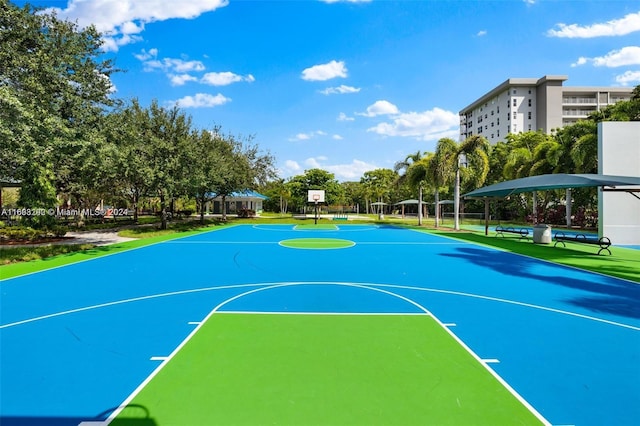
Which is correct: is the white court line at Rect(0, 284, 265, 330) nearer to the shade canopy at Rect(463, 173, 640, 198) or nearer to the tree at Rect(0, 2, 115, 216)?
the tree at Rect(0, 2, 115, 216)

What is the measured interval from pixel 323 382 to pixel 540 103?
274 ft

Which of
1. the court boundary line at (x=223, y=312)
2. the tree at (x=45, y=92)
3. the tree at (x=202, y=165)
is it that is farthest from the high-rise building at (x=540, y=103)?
the court boundary line at (x=223, y=312)

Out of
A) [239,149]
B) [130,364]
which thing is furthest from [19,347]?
[239,149]

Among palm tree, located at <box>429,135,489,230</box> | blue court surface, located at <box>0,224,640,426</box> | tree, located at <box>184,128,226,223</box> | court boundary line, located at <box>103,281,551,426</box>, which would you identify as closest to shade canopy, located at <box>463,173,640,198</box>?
palm tree, located at <box>429,135,489,230</box>

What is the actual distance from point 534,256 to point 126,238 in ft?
80.7

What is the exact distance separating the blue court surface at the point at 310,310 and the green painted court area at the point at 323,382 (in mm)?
383

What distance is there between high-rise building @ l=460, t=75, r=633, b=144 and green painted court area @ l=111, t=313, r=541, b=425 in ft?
239

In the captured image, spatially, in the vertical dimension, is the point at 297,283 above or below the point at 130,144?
below

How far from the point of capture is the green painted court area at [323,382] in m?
3.87

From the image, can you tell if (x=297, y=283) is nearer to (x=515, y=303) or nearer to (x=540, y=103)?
(x=515, y=303)

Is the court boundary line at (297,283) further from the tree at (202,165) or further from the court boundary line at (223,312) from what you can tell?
the tree at (202,165)

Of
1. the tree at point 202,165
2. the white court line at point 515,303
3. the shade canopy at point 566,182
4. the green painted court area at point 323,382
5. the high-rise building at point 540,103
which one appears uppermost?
the high-rise building at point 540,103

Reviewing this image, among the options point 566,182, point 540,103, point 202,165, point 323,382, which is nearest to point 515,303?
point 323,382

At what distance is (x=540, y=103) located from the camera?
6969 centimetres
